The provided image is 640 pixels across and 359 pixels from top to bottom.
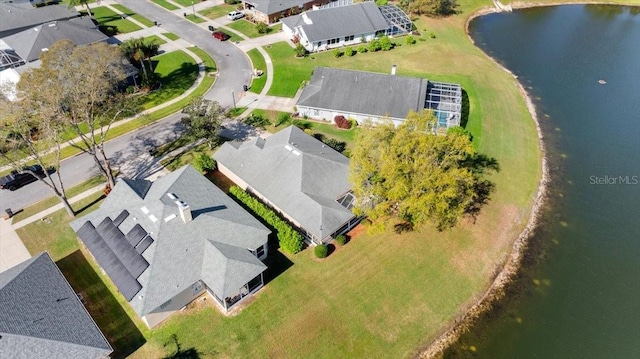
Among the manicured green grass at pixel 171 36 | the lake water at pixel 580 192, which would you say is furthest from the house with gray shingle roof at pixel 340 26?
the manicured green grass at pixel 171 36

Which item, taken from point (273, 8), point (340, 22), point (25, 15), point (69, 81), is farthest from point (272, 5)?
point (69, 81)

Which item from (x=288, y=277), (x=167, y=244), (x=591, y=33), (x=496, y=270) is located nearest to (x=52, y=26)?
(x=167, y=244)

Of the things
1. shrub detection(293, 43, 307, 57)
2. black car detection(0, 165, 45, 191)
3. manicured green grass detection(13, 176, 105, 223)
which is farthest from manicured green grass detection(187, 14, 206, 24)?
black car detection(0, 165, 45, 191)

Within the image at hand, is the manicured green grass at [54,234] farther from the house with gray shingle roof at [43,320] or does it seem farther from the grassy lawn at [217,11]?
the grassy lawn at [217,11]

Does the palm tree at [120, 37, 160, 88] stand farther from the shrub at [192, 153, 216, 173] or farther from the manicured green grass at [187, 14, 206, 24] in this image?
the shrub at [192, 153, 216, 173]

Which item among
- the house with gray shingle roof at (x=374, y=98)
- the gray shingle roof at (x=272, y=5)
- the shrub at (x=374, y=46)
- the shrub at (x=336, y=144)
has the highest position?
the gray shingle roof at (x=272, y=5)

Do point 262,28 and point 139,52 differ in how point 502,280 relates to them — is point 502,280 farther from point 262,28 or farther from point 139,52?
point 262,28
